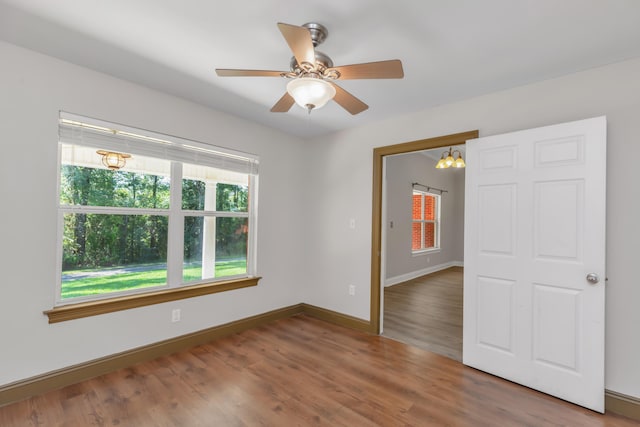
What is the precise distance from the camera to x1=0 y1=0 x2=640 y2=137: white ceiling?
5.35ft

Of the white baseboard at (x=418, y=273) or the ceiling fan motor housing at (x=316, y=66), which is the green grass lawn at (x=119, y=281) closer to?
the ceiling fan motor housing at (x=316, y=66)

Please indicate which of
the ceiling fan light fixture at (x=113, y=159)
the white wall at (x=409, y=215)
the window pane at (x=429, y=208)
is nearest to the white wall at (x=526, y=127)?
the white wall at (x=409, y=215)

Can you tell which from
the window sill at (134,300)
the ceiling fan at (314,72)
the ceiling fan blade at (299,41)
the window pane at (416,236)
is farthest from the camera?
the window pane at (416,236)

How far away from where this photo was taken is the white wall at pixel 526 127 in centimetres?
206

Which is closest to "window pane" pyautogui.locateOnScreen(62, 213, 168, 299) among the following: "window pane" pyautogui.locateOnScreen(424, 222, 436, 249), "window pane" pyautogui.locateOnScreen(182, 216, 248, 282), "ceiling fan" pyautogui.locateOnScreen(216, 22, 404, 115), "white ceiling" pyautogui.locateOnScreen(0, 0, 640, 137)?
"window pane" pyautogui.locateOnScreen(182, 216, 248, 282)

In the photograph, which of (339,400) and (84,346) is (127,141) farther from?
(339,400)

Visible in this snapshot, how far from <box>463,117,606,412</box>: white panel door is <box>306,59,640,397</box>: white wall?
16 centimetres

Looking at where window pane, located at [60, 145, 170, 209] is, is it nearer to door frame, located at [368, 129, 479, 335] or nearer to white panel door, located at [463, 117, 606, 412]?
door frame, located at [368, 129, 479, 335]

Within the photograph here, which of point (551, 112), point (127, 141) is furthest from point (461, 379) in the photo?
point (127, 141)

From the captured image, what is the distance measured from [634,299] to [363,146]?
270cm

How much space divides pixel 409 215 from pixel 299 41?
5605 mm

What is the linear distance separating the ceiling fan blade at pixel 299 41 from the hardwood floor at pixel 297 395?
225 centimetres

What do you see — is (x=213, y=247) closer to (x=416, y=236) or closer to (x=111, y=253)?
(x=111, y=253)

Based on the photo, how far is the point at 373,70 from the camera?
1648 mm
